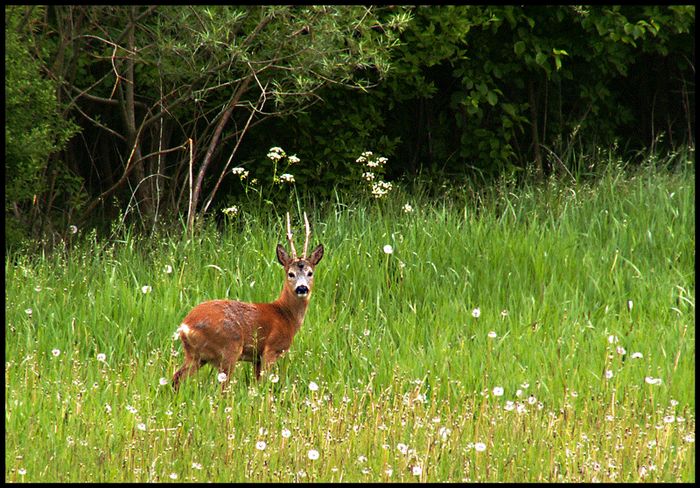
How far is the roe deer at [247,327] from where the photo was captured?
18.8ft

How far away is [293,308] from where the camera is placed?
20.5ft

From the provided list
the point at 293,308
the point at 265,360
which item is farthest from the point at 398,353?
the point at 265,360

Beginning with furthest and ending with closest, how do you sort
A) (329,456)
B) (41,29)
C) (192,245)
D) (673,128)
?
(673,128), (41,29), (192,245), (329,456)

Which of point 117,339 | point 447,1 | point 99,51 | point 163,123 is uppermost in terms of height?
point 447,1

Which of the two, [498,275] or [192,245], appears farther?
[192,245]

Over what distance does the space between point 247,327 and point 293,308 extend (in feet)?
1.46

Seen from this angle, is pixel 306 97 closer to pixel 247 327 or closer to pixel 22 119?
pixel 22 119

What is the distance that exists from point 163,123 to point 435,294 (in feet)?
13.5

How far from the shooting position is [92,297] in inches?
278

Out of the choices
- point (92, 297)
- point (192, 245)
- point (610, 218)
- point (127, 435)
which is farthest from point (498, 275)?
point (127, 435)

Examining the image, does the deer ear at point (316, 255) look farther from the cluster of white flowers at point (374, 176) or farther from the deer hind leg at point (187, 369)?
the cluster of white flowers at point (374, 176)

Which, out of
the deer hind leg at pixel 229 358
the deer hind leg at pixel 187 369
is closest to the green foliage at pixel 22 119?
the deer hind leg at pixel 187 369

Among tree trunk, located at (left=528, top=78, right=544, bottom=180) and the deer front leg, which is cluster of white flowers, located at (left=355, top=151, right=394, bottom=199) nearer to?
tree trunk, located at (left=528, top=78, right=544, bottom=180)

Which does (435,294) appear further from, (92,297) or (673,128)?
(673,128)
